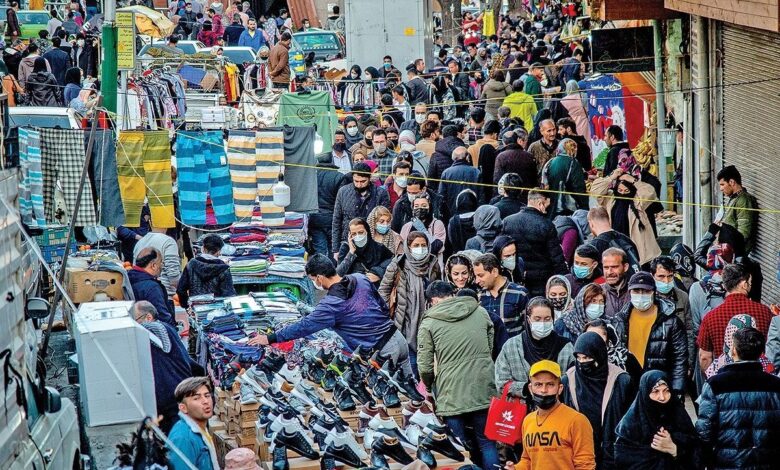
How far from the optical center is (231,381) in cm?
1014

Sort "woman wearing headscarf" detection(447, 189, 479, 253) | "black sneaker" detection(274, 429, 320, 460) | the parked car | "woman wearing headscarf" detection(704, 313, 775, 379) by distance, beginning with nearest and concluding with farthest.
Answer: "black sneaker" detection(274, 429, 320, 460), "woman wearing headscarf" detection(704, 313, 775, 379), "woman wearing headscarf" detection(447, 189, 479, 253), the parked car

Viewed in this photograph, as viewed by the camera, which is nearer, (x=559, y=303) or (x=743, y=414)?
(x=743, y=414)

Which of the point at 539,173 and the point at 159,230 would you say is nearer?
the point at 159,230

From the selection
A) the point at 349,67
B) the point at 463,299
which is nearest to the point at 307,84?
the point at 349,67

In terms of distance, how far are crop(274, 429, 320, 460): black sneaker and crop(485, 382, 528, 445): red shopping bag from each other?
3.57 feet

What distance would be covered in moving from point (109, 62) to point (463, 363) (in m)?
6.68

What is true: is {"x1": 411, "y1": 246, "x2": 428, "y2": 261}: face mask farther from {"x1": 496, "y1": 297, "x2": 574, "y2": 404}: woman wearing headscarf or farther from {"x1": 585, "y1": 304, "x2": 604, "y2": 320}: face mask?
{"x1": 496, "y1": 297, "x2": 574, "y2": 404}: woman wearing headscarf

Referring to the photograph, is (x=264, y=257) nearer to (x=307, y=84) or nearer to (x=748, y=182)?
(x=748, y=182)

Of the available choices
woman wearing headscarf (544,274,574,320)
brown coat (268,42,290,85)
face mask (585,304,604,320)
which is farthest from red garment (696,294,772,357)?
brown coat (268,42,290,85)

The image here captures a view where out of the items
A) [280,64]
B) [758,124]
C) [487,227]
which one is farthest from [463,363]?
[280,64]

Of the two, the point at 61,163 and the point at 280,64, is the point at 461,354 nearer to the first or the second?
the point at 61,163

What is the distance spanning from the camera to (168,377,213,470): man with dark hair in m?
7.75

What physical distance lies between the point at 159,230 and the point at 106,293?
2.97m

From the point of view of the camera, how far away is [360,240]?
12602mm
